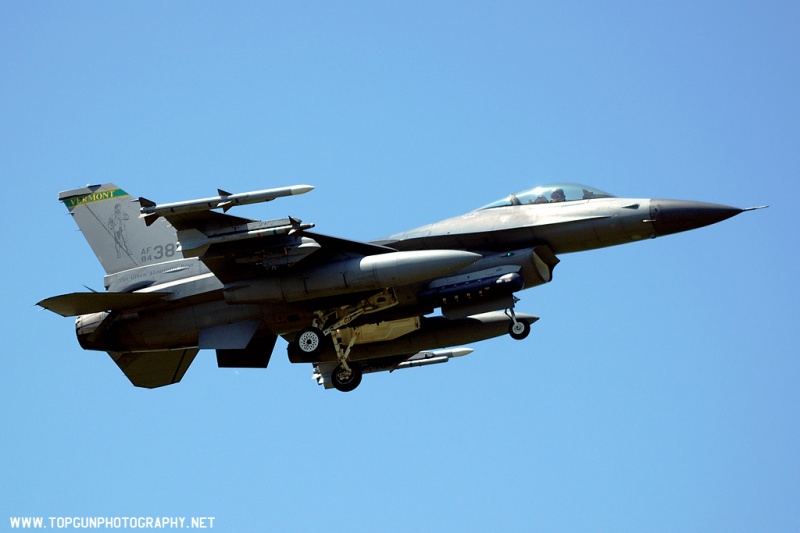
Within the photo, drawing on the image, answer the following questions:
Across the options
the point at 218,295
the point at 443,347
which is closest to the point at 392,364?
the point at 443,347

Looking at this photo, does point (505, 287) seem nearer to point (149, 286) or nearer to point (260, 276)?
point (260, 276)

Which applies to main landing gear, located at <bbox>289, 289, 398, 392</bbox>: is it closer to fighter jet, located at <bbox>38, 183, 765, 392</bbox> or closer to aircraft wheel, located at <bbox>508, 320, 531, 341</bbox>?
fighter jet, located at <bbox>38, 183, 765, 392</bbox>

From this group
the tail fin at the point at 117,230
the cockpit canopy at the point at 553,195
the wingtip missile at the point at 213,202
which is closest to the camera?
the wingtip missile at the point at 213,202

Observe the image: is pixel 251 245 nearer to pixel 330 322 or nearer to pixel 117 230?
pixel 330 322

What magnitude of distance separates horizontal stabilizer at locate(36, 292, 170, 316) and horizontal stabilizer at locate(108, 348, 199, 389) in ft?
5.26

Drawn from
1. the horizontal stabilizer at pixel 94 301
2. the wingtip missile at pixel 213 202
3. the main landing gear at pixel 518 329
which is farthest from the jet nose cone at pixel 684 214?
the horizontal stabilizer at pixel 94 301

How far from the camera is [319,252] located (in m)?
17.0

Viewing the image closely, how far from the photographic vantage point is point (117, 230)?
63.5 feet

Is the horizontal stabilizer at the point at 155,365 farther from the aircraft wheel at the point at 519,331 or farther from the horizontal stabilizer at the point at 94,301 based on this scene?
the aircraft wheel at the point at 519,331

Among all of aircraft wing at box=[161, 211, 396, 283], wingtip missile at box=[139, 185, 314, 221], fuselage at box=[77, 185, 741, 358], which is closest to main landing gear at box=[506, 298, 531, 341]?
fuselage at box=[77, 185, 741, 358]

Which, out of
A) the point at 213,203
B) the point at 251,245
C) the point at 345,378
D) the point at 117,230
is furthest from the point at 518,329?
the point at 117,230

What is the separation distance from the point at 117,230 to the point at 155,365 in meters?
2.37

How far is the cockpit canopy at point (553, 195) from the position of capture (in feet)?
57.6

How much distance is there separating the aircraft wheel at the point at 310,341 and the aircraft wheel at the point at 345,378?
0.94m
